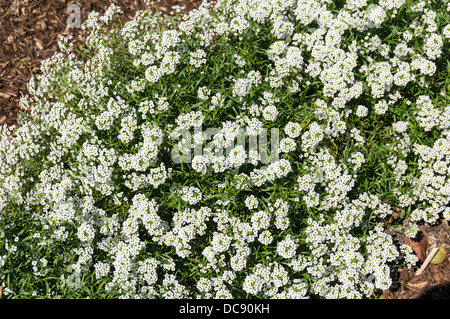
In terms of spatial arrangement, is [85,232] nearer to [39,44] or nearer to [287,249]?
[287,249]

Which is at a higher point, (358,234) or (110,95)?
(110,95)

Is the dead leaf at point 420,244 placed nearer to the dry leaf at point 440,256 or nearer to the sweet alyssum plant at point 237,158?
the dry leaf at point 440,256

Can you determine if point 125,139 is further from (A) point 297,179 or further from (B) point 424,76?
(B) point 424,76

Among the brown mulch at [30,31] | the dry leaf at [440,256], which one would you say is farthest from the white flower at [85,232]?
the dry leaf at [440,256]

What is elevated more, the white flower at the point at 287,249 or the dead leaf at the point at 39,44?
the dead leaf at the point at 39,44

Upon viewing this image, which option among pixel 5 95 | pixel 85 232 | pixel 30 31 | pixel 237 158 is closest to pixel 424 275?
pixel 237 158

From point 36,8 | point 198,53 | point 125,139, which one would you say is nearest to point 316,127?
point 198,53
